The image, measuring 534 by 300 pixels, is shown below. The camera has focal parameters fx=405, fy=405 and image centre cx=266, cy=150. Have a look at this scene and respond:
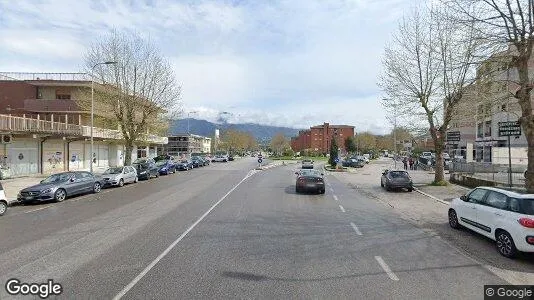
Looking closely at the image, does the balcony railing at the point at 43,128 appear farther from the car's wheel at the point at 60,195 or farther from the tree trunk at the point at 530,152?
the tree trunk at the point at 530,152

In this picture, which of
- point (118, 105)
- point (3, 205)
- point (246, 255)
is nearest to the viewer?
point (246, 255)

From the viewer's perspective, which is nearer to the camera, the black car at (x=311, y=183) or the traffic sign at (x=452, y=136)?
the black car at (x=311, y=183)

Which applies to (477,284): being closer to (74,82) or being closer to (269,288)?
(269,288)

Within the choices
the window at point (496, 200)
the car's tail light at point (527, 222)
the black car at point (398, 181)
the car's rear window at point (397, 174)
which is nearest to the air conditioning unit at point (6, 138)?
the black car at point (398, 181)

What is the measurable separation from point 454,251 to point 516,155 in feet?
134

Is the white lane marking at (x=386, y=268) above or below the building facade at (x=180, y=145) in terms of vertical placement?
below

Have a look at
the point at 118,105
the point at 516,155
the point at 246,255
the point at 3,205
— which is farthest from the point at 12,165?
the point at 516,155

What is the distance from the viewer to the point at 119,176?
27.8 metres

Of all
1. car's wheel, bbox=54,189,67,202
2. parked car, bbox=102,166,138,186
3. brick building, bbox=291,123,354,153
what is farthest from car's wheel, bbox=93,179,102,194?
brick building, bbox=291,123,354,153

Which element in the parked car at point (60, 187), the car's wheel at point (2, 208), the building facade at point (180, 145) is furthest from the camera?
the building facade at point (180, 145)

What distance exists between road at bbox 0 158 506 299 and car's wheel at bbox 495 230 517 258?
96 centimetres

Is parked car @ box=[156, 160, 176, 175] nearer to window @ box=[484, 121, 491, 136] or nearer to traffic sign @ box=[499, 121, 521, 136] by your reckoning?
traffic sign @ box=[499, 121, 521, 136]

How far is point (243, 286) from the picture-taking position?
22.0 ft

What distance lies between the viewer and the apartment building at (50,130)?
1266 inches
